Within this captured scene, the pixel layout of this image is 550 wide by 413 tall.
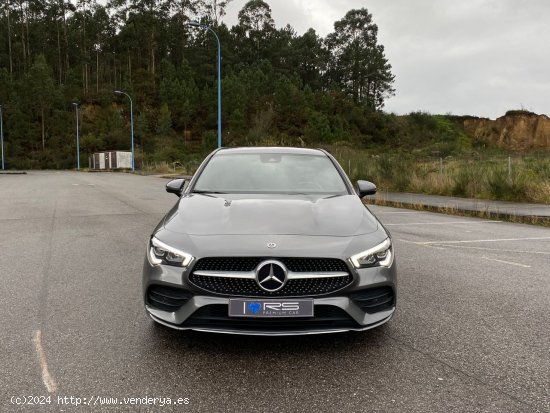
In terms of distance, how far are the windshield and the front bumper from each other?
1.51 m

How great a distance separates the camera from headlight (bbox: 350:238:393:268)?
10.8 ft

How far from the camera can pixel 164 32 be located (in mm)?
93250

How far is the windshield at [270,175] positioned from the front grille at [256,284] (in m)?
1.43

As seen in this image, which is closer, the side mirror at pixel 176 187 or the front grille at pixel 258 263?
the front grille at pixel 258 263

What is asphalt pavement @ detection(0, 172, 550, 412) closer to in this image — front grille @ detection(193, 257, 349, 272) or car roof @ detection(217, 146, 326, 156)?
front grille @ detection(193, 257, 349, 272)

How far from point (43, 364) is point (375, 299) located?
87.9 inches

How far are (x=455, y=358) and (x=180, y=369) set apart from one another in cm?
184

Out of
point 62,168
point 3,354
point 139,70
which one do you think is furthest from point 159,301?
point 139,70

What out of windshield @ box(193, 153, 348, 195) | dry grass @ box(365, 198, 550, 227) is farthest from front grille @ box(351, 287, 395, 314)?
dry grass @ box(365, 198, 550, 227)

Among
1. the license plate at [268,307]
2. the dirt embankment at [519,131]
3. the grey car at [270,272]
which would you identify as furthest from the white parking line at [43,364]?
the dirt embankment at [519,131]

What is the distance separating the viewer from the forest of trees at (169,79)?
71.1 m

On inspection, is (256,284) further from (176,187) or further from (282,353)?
(176,187)

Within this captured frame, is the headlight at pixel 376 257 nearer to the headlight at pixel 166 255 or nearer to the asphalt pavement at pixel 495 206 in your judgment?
the headlight at pixel 166 255

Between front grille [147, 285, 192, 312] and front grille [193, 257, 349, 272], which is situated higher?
Result: front grille [193, 257, 349, 272]
